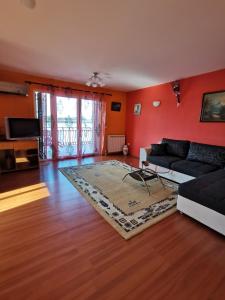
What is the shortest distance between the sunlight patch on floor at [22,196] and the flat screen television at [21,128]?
1.45m

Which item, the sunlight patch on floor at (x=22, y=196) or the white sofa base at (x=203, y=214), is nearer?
the white sofa base at (x=203, y=214)

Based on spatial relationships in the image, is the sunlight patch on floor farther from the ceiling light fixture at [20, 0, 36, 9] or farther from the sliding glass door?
the ceiling light fixture at [20, 0, 36, 9]

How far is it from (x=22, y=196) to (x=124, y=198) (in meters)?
1.67

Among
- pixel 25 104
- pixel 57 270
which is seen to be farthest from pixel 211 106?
pixel 25 104

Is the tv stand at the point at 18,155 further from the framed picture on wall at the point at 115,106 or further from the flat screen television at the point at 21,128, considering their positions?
the framed picture on wall at the point at 115,106

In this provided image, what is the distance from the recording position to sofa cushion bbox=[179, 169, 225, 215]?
1.81 m

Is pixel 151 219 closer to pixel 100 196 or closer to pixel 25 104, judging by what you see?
pixel 100 196

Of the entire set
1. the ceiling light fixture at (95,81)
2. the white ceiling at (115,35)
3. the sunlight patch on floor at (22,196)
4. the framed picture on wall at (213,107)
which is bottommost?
the sunlight patch on floor at (22,196)

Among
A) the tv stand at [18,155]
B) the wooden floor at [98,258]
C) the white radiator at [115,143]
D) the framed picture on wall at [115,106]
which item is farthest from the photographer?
the white radiator at [115,143]

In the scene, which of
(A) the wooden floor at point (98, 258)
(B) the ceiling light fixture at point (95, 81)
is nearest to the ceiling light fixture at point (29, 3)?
(B) the ceiling light fixture at point (95, 81)

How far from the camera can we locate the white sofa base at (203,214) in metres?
1.79

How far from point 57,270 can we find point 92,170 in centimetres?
259

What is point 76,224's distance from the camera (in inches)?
78.6

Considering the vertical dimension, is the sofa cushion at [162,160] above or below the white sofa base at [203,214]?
above
